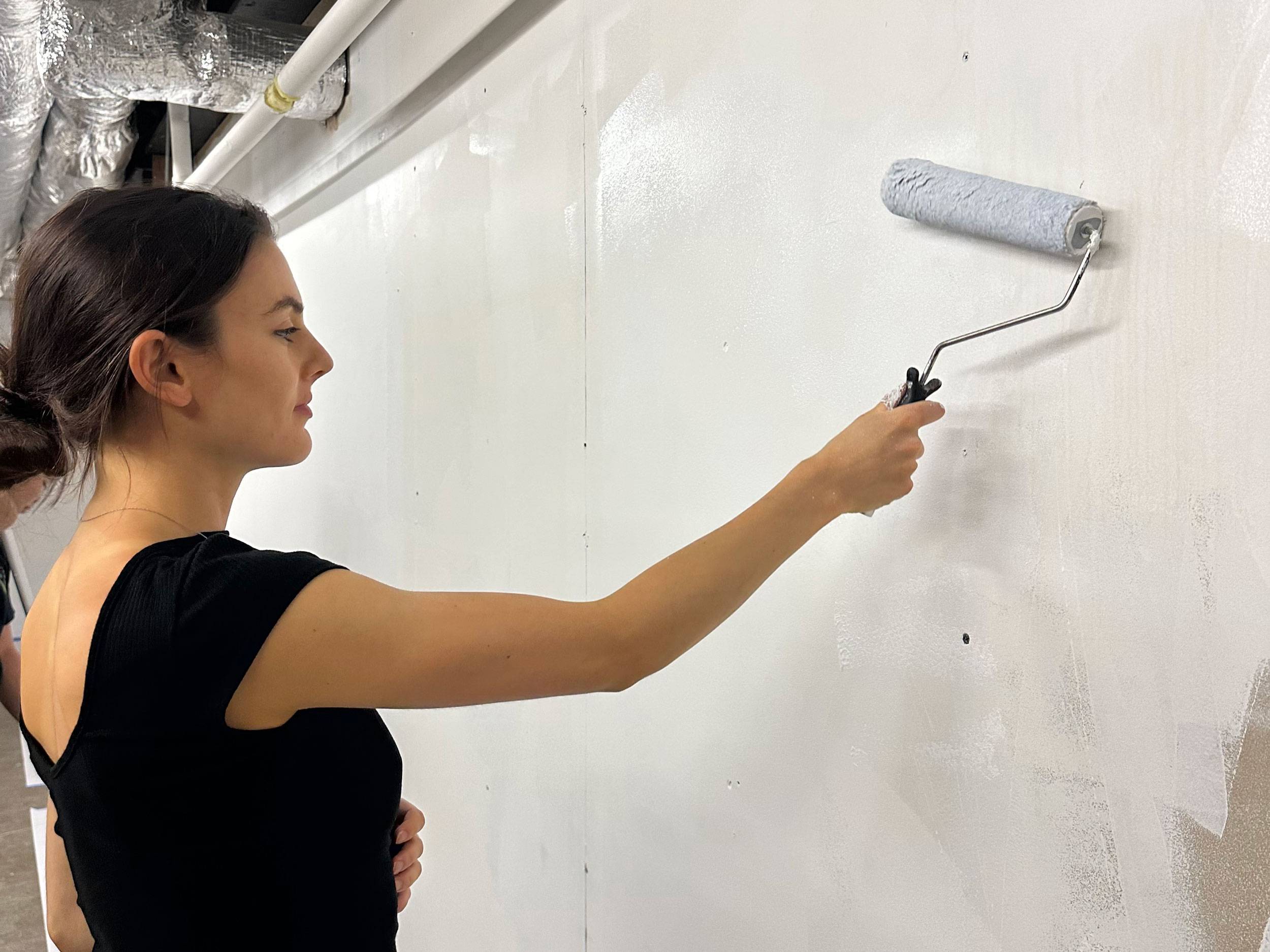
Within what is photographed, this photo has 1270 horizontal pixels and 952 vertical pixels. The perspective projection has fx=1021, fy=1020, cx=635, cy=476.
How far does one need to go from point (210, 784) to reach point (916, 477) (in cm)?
62

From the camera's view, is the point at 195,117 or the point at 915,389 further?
the point at 195,117

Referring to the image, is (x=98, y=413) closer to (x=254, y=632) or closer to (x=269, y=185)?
(x=254, y=632)

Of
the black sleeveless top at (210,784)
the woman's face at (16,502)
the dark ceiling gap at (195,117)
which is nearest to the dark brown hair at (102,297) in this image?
the black sleeveless top at (210,784)

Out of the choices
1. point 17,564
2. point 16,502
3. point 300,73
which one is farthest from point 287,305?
point 17,564

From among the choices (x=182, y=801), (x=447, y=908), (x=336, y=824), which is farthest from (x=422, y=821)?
(x=447, y=908)

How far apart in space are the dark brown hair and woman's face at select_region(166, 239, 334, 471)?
1cm

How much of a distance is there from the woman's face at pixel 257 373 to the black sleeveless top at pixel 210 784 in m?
0.11

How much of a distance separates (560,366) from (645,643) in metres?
0.71

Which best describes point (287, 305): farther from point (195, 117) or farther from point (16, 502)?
point (195, 117)

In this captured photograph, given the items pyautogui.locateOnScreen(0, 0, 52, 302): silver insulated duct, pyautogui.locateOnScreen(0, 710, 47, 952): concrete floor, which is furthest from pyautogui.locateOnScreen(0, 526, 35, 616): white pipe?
pyautogui.locateOnScreen(0, 0, 52, 302): silver insulated duct

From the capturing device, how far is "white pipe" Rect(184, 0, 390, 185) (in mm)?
1559

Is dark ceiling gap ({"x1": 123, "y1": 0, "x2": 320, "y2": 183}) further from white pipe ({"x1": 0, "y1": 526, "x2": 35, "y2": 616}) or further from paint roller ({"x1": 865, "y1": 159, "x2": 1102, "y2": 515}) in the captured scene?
paint roller ({"x1": 865, "y1": 159, "x2": 1102, "y2": 515})

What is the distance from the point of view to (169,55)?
6.49ft

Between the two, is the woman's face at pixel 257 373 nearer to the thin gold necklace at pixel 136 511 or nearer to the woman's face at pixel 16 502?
the thin gold necklace at pixel 136 511
